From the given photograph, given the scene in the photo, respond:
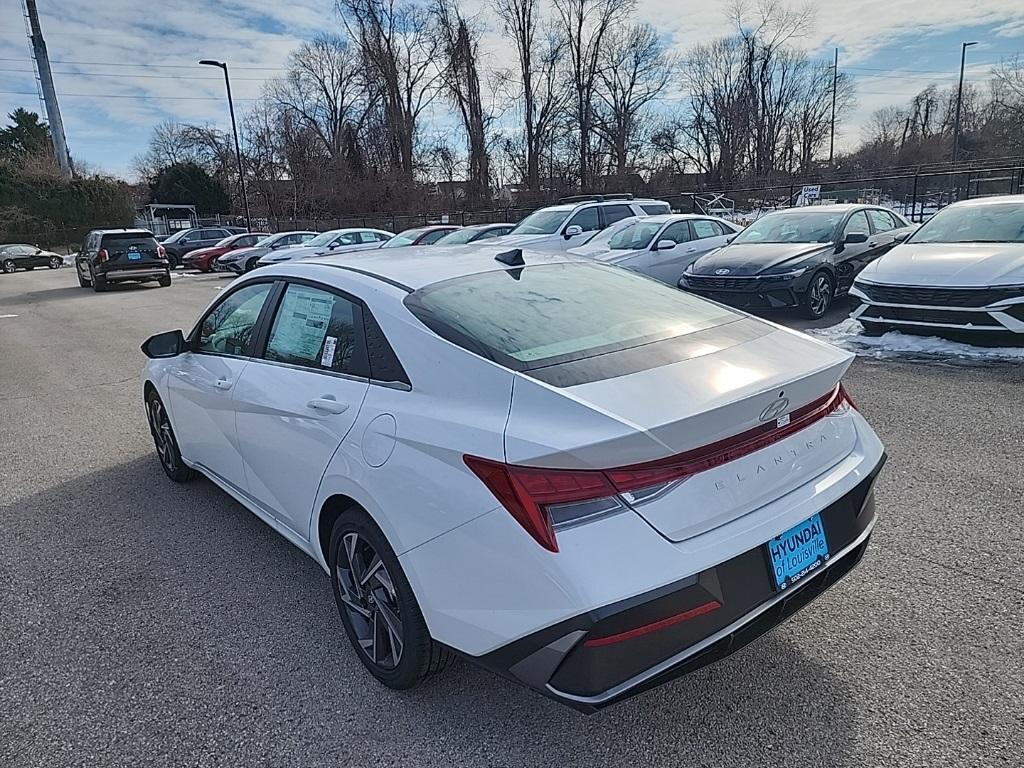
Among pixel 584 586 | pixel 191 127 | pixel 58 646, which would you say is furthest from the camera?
pixel 191 127

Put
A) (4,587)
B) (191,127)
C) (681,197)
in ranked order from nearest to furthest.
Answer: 1. (4,587)
2. (681,197)
3. (191,127)

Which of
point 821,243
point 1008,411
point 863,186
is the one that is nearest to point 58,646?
point 1008,411

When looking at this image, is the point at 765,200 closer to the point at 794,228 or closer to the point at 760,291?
the point at 794,228

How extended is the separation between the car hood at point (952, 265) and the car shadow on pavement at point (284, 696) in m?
5.80

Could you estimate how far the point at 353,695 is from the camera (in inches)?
98.2

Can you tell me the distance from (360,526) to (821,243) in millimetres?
9127

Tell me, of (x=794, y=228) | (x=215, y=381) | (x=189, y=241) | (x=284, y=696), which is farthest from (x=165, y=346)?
(x=189, y=241)

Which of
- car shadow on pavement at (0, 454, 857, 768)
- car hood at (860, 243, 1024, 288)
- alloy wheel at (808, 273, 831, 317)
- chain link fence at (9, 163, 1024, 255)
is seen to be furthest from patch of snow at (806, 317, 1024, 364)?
chain link fence at (9, 163, 1024, 255)

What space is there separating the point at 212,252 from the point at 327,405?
27462 millimetres

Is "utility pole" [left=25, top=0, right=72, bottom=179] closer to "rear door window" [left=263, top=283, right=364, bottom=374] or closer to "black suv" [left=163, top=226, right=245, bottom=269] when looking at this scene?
"black suv" [left=163, top=226, right=245, bottom=269]

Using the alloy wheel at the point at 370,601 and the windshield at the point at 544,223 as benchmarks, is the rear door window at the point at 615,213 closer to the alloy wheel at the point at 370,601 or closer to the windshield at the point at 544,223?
the windshield at the point at 544,223

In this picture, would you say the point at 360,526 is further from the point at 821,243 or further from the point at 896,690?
the point at 821,243

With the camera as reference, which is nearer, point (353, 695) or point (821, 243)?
point (353, 695)

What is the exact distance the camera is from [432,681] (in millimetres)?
2504
